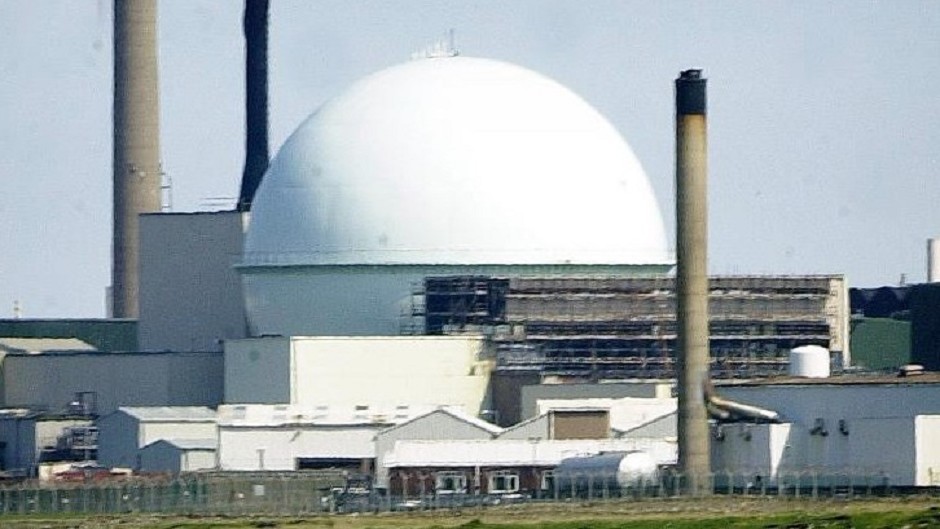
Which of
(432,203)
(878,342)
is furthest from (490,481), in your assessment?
(878,342)

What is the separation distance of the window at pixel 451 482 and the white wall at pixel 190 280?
20.3 meters

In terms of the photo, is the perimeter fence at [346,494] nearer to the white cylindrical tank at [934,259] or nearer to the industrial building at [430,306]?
the industrial building at [430,306]

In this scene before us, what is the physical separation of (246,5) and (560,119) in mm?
16647

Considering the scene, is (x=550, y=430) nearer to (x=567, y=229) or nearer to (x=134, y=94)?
(x=567, y=229)

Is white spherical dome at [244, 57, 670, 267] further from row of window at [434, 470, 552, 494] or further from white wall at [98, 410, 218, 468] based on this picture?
row of window at [434, 470, 552, 494]

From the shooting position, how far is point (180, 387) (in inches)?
3305

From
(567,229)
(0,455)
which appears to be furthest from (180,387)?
(567,229)

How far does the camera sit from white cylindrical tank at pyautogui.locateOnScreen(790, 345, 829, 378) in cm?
7462

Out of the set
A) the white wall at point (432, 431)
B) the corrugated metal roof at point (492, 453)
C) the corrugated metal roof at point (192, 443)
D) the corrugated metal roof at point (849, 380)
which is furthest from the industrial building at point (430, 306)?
the corrugated metal roof at point (849, 380)

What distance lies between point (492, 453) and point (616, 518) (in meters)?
14.8

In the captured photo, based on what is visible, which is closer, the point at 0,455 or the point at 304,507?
the point at 304,507

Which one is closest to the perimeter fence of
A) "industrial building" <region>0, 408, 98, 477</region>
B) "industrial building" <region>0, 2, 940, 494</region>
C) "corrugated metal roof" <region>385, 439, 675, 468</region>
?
"corrugated metal roof" <region>385, 439, 675, 468</region>

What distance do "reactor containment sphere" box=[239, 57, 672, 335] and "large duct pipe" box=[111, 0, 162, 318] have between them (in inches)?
685

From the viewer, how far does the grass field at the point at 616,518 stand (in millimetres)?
52406
